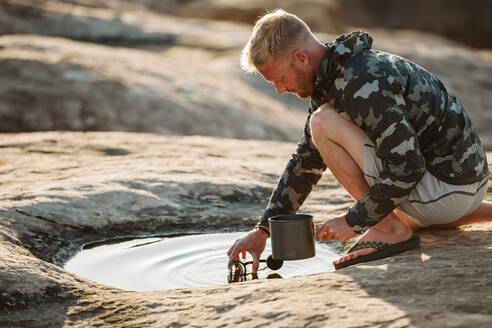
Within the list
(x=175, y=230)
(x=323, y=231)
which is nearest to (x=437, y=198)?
(x=323, y=231)

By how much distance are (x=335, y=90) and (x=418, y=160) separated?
448 mm

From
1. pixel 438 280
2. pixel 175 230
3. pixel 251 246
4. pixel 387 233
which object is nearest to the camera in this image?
pixel 438 280

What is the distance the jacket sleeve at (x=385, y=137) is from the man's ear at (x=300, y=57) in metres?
0.20

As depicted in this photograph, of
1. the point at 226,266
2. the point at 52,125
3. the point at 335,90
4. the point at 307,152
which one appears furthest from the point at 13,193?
the point at 52,125

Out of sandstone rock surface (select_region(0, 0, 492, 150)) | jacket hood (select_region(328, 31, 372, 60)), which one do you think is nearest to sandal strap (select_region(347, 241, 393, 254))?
jacket hood (select_region(328, 31, 372, 60))

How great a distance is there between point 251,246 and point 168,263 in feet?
1.68

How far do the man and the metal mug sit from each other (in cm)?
7

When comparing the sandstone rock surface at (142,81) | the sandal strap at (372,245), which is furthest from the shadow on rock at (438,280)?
the sandstone rock surface at (142,81)

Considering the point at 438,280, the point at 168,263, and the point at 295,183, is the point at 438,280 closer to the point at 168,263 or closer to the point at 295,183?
the point at 295,183

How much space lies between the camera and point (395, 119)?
9.48ft

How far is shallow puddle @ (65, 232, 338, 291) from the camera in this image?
11.2 ft

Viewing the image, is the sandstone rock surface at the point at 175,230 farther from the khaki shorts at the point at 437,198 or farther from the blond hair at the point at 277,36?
the blond hair at the point at 277,36

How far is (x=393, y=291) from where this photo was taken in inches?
99.3

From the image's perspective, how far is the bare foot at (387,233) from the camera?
318cm
